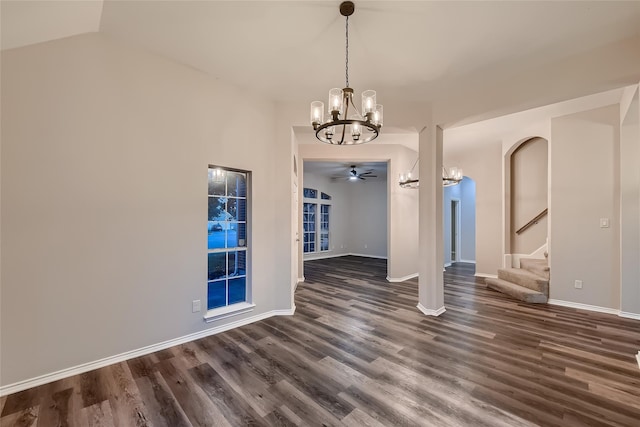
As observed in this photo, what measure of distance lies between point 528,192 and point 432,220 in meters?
3.47

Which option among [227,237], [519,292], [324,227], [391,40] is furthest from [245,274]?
[324,227]

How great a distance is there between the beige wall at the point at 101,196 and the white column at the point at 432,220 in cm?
264

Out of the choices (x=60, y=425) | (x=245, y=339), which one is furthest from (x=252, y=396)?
(x=60, y=425)

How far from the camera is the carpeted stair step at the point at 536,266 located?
15.2 ft

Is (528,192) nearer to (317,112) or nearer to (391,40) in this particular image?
(391,40)

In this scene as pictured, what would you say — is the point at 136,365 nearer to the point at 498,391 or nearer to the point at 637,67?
the point at 498,391

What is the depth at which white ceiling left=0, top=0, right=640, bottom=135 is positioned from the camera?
2.12m

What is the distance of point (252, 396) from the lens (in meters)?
2.03

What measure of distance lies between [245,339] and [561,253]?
489 cm

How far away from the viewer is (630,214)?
3.60m

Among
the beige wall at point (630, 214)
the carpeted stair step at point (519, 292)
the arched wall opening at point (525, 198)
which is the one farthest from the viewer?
the arched wall opening at point (525, 198)

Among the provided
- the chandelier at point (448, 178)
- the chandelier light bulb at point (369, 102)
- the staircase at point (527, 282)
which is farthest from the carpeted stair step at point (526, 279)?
the chandelier light bulb at point (369, 102)

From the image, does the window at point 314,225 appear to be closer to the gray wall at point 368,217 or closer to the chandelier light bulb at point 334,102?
the gray wall at point 368,217

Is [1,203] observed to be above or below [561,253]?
above
